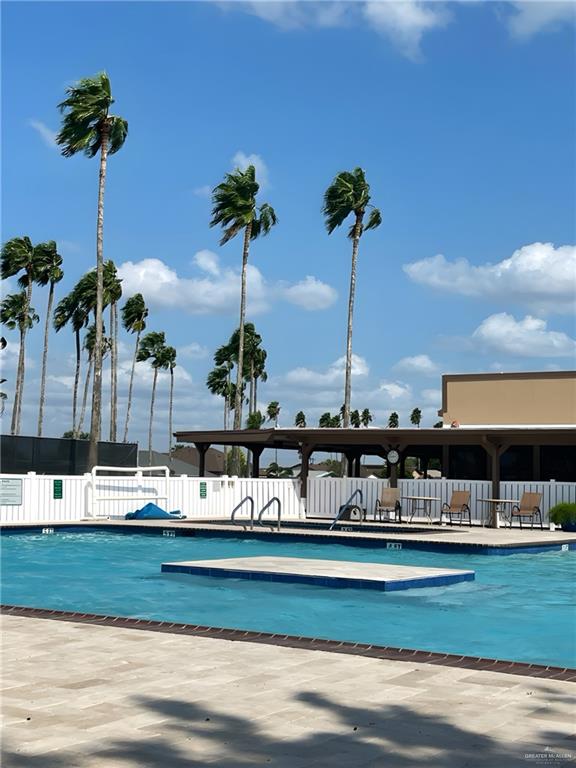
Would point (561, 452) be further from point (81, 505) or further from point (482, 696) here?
point (482, 696)

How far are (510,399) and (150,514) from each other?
1472 cm

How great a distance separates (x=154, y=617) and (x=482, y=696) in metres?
6.27

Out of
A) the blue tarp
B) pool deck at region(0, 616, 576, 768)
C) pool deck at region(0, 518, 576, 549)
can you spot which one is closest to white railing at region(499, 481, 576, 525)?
pool deck at region(0, 518, 576, 549)

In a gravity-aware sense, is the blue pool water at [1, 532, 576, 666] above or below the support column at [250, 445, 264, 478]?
below

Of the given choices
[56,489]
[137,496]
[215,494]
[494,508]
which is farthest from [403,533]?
[56,489]

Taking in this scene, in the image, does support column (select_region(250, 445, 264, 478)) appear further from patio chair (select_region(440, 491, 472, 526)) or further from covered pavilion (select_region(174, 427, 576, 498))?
patio chair (select_region(440, 491, 472, 526))

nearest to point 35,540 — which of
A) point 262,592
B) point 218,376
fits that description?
point 262,592

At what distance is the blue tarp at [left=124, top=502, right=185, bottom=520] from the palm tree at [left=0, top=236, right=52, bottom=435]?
130ft

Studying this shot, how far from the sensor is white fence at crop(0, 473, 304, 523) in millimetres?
23328

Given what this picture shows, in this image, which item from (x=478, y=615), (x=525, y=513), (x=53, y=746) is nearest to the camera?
(x=53, y=746)

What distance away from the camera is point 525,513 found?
79.3ft

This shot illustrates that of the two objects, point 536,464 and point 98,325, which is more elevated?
point 98,325

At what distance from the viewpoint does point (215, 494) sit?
1081 inches

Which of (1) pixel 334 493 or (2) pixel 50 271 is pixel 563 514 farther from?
(2) pixel 50 271
